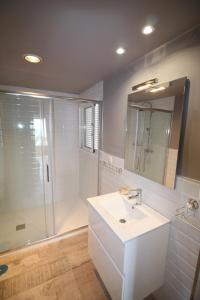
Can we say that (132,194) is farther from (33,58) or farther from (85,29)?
(33,58)

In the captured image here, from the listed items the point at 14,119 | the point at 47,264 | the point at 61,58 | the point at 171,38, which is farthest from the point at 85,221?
the point at 171,38

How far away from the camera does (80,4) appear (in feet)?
2.73

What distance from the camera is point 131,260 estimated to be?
1066 mm

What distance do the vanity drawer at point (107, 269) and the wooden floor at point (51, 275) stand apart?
0.30 m

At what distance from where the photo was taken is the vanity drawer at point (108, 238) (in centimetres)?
107

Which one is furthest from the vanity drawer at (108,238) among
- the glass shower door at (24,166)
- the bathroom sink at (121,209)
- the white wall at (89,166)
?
the glass shower door at (24,166)

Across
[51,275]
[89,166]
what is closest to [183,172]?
[51,275]

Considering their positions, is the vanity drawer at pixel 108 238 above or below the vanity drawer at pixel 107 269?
above

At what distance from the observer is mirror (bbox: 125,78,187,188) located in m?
1.14

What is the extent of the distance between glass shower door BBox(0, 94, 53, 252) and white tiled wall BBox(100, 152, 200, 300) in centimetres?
175

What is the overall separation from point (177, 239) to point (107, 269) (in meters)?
0.65

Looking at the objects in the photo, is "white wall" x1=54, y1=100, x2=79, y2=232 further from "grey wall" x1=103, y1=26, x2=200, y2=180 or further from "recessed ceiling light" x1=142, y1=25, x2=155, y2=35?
"recessed ceiling light" x1=142, y1=25, x2=155, y2=35

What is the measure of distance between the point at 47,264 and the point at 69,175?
5.42ft

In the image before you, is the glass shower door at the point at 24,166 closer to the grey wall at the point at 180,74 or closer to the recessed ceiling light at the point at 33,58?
the recessed ceiling light at the point at 33,58
